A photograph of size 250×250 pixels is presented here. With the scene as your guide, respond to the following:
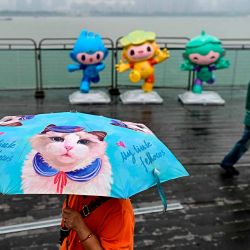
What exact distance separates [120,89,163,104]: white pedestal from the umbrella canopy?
6852 mm

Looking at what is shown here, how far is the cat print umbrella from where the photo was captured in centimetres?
183

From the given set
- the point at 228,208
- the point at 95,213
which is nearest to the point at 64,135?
the point at 95,213

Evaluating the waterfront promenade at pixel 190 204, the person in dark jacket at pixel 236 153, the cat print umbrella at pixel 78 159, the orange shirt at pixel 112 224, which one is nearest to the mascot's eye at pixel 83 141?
the cat print umbrella at pixel 78 159

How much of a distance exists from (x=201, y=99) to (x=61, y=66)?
3.38 metres

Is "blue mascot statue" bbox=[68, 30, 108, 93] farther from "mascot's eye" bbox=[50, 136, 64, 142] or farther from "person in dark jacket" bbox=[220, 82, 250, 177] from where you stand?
"mascot's eye" bbox=[50, 136, 64, 142]

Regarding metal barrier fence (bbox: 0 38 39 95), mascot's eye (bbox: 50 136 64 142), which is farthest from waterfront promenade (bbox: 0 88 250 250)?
metal barrier fence (bbox: 0 38 39 95)

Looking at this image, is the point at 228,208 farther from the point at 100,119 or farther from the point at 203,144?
the point at 100,119

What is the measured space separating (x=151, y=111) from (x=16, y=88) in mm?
3572

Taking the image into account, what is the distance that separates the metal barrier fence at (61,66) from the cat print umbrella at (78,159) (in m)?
7.62

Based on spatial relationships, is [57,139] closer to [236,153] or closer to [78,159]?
[78,159]

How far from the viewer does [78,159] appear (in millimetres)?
1889

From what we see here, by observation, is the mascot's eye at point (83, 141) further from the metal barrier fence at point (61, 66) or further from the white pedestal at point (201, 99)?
the metal barrier fence at point (61, 66)

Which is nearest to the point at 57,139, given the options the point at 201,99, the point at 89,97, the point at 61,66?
the point at 89,97

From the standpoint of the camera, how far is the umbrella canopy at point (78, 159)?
5.99 feet
